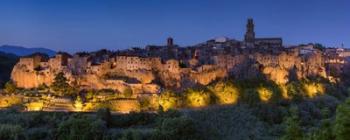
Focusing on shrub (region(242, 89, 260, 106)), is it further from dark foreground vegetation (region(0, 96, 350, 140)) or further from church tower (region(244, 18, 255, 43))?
church tower (region(244, 18, 255, 43))

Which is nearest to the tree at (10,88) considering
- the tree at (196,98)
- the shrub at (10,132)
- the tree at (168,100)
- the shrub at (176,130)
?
the shrub at (10,132)

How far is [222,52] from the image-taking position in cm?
4475

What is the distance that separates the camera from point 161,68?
133 feet

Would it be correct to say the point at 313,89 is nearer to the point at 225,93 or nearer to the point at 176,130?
the point at 225,93

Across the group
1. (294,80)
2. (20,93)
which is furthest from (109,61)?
(294,80)

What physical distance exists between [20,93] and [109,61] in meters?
7.76

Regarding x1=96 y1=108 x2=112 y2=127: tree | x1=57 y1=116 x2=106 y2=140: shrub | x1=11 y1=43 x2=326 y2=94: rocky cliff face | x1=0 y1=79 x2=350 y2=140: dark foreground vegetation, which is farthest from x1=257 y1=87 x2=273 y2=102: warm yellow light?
x1=57 y1=116 x2=106 y2=140: shrub

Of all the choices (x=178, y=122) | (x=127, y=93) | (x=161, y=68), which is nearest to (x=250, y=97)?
(x=161, y=68)

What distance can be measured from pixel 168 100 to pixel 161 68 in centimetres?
581

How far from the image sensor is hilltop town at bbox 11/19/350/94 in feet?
129

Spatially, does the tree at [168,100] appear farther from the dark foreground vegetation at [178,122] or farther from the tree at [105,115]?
the tree at [105,115]

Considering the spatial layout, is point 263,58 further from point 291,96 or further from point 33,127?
point 33,127

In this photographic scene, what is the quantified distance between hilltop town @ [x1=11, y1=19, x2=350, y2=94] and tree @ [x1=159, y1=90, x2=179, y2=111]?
1762 millimetres

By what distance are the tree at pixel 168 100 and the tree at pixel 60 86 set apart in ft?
26.4
